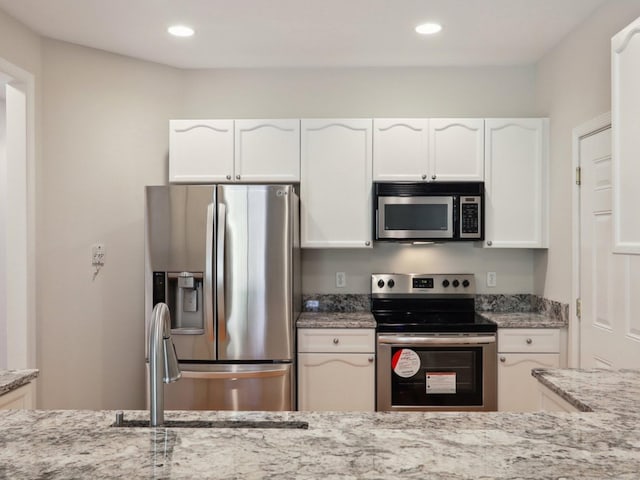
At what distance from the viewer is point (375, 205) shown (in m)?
3.40

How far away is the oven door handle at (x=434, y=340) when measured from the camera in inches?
123

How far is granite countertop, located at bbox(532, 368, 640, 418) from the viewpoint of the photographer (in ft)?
4.52

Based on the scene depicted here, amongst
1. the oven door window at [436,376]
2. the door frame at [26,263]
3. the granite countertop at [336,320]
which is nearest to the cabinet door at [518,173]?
the oven door window at [436,376]

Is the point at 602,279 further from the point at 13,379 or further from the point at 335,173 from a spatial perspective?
the point at 13,379

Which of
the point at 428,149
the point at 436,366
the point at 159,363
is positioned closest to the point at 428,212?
the point at 428,149

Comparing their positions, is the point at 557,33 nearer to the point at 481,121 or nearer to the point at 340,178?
the point at 481,121

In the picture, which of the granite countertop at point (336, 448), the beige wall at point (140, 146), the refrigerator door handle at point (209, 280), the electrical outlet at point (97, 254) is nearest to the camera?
the granite countertop at point (336, 448)

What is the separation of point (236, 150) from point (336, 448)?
8.76 ft

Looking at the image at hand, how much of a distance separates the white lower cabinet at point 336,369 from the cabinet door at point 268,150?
1.05 metres

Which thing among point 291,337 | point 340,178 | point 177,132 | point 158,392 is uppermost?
point 177,132

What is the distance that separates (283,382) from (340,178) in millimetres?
1347

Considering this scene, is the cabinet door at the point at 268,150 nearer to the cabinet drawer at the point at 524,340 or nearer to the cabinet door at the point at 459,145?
the cabinet door at the point at 459,145

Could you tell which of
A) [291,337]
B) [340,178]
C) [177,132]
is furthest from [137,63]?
[291,337]

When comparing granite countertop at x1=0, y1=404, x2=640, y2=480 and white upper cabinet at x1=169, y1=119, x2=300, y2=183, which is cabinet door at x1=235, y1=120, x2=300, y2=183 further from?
granite countertop at x1=0, y1=404, x2=640, y2=480
